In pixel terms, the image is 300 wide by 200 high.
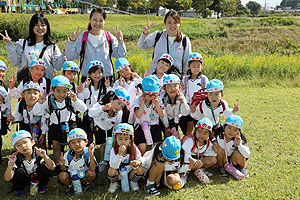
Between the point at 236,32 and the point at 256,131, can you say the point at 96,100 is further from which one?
the point at 236,32

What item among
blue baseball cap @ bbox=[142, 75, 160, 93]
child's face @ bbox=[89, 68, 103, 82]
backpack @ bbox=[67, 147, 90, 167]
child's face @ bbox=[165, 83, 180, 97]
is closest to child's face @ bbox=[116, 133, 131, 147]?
backpack @ bbox=[67, 147, 90, 167]

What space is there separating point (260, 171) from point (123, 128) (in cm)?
240

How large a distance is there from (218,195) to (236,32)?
29.8 meters

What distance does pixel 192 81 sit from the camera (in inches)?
199

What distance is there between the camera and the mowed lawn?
3836 mm

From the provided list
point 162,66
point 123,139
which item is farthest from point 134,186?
point 162,66

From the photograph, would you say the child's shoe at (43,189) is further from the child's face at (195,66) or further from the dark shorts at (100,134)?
the child's face at (195,66)

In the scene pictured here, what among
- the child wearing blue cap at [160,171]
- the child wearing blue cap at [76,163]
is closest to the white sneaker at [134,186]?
the child wearing blue cap at [160,171]

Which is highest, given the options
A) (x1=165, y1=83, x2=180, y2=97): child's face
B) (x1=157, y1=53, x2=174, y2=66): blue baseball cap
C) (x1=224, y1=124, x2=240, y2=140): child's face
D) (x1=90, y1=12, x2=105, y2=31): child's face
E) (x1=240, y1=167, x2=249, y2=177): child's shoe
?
(x1=90, y1=12, x2=105, y2=31): child's face

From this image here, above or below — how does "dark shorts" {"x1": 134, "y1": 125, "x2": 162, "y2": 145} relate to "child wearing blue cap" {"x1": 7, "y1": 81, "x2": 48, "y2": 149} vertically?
below

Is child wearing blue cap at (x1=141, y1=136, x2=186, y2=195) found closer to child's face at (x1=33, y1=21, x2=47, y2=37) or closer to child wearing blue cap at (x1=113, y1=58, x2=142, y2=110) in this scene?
child wearing blue cap at (x1=113, y1=58, x2=142, y2=110)

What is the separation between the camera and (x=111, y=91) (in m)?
4.62

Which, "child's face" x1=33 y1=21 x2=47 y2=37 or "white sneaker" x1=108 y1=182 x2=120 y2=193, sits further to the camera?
"child's face" x1=33 y1=21 x2=47 y2=37

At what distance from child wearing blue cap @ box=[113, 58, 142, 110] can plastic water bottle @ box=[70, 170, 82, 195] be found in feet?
4.94
